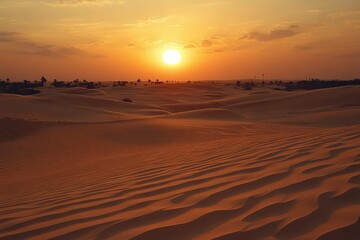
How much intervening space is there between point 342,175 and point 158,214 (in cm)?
178

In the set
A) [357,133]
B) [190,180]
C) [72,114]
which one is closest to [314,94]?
[72,114]

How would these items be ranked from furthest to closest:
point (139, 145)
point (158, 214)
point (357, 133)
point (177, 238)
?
point (139, 145), point (357, 133), point (158, 214), point (177, 238)

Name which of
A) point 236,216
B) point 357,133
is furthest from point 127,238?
point 357,133

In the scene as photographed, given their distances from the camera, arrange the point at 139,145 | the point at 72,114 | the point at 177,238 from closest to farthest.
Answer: the point at 177,238, the point at 139,145, the point at 72,114

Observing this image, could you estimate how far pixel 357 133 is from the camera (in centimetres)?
632

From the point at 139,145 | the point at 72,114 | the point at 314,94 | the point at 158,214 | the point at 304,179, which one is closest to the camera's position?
the point at 158,214

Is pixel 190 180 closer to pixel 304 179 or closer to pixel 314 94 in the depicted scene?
pixel 304 179

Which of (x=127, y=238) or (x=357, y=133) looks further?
(x=357, y=133)

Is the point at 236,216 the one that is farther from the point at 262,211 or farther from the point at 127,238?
the point at 127,238

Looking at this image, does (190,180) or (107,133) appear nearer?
(190,180)

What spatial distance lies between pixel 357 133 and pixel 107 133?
938 cm

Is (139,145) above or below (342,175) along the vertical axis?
below

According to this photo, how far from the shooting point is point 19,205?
4215 millimetres

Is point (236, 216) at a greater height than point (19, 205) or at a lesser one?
greater
